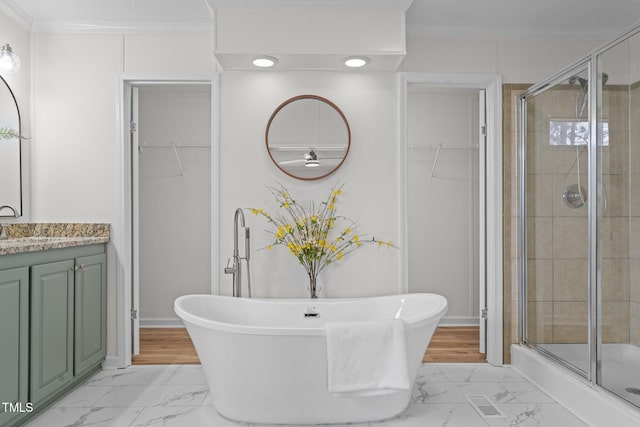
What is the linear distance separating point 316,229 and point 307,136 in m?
0.67

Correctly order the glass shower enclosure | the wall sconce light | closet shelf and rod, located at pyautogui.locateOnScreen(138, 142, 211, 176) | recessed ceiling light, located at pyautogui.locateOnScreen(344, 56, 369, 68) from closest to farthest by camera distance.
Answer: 1. the glass shower enclosure
2. the wall sconce light
3. recessed ceiling light, located at pyautogui.locateOnScreen(344, 56, 369, 68)
4. closet shelf and rod, located at pyautogui.locateOnScreen(138, 142, 211, 176)

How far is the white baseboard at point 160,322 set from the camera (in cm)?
446

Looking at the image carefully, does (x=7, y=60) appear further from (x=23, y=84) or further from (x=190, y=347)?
(x=190, y=347)

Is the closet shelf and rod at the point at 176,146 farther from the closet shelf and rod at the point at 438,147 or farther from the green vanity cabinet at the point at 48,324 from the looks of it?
the closet shelf and rod at the point at 438,147

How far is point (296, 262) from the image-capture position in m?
3.31

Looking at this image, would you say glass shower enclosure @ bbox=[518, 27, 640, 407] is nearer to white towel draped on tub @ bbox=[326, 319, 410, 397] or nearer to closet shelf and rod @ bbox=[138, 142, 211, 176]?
white towel draped on tub @ bbox=[326, 319, 410, 397]

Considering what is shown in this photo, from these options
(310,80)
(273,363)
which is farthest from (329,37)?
(273,363)

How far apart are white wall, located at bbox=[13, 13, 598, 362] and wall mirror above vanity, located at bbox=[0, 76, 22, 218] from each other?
0.17m

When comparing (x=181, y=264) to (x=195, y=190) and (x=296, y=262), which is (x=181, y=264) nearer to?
(x=195, y=190)

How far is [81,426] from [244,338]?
3.27 feet

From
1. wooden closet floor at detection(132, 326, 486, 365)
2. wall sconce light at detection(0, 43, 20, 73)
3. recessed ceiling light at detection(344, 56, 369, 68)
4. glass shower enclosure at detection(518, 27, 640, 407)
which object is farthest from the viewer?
wooden closet floor at detection(132, 326, 486, 365)

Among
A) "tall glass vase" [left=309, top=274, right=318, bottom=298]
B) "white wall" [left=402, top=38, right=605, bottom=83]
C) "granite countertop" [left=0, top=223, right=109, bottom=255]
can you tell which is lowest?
"tall glass vase" [left=309, top=274, right=318, bottom=298]

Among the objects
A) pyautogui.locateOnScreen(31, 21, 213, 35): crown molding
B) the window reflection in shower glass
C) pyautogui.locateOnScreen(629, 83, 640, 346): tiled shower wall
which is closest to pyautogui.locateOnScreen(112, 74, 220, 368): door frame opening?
pyautogui.locateOnScreen(31, 21, 213, 35): crown molding

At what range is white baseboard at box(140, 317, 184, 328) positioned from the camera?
446 centimetres
